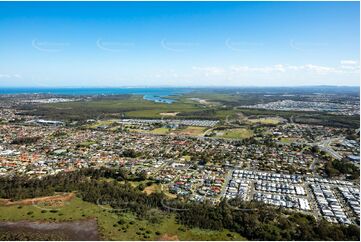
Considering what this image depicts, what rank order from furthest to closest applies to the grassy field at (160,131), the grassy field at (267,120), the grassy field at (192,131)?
the grassy field at (267,120)
the grassy field at (160,131)
the grassy field at (192,131)

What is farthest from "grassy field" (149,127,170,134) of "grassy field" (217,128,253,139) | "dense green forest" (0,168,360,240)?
"dense green forest" (0,168,360,240)

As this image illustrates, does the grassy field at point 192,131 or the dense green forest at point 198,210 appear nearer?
the dense green forest at point 198,210

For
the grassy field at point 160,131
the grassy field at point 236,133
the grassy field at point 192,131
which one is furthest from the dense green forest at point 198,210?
the grassy field at point 236,133

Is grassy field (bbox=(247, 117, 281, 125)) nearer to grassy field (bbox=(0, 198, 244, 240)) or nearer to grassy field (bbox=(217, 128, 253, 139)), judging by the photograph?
grassy field (bbox=(217, 128, 253, 139))

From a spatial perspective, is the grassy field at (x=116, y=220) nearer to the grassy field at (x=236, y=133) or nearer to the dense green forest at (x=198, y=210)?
the dense green forest at (x=198, y=210)

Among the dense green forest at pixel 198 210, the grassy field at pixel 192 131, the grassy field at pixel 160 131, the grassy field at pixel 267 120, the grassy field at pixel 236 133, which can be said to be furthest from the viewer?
the grassy field at pixel 267 120

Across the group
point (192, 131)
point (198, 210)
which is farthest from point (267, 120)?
point (198, 210)

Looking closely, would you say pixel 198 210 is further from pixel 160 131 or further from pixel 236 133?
pixel 160 131
